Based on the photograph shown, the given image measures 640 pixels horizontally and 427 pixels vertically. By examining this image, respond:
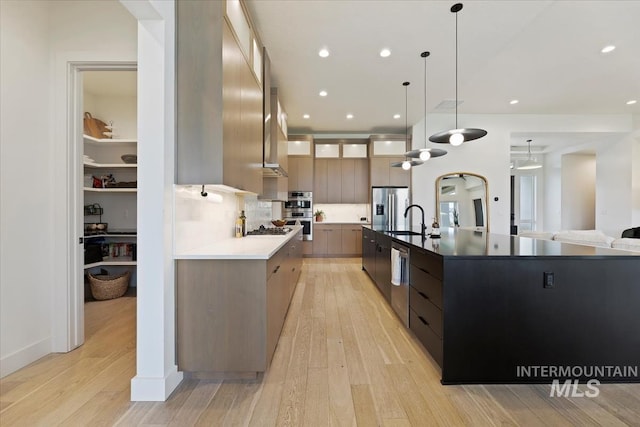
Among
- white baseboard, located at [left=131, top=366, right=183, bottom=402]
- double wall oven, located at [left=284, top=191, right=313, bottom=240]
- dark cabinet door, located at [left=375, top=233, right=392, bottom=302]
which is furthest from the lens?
double wall oven, located at [left=284, top=191, right=313, bottom=240]

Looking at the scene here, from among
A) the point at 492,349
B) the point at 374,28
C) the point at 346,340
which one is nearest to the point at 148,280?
the point at 346,340

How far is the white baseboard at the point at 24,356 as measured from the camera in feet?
6.34

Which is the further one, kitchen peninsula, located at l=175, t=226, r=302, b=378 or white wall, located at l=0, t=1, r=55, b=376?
white wall, located at l=0, t=1, r=55, b=376

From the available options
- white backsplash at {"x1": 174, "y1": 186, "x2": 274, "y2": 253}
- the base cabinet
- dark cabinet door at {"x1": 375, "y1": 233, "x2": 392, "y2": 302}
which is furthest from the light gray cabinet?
the base cabinet

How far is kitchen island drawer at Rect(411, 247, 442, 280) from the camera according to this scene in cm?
194

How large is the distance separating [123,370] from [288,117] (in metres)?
5.28

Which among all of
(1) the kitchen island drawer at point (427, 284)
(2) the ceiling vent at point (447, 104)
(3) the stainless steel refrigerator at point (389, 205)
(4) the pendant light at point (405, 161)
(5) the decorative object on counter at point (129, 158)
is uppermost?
(2) the ceiling vent at point (447, 104)

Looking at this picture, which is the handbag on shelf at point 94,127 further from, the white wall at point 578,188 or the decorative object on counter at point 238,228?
the white wall at point 578,188

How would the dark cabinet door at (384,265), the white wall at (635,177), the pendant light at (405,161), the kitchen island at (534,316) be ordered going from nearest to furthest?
the kitchen island at (534,316), the dark cabinet door at (384,265), the pendant light at (405,161), the white wall at (635,177)

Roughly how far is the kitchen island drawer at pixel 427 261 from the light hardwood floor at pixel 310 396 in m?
0.71

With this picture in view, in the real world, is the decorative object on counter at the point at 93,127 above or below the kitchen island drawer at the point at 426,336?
above

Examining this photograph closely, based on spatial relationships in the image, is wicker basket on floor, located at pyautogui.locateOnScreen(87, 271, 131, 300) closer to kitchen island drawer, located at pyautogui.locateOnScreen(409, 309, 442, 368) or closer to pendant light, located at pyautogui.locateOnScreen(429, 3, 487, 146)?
kitchen island drawer, located at pyautogui.locateOnScreen(409, 309, 442, 368)

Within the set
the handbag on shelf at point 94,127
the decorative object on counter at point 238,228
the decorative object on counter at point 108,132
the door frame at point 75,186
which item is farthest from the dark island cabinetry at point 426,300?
the handbag on shelf at point 94,127

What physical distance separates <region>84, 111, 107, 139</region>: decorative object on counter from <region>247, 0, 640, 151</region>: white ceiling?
8.23 ft
